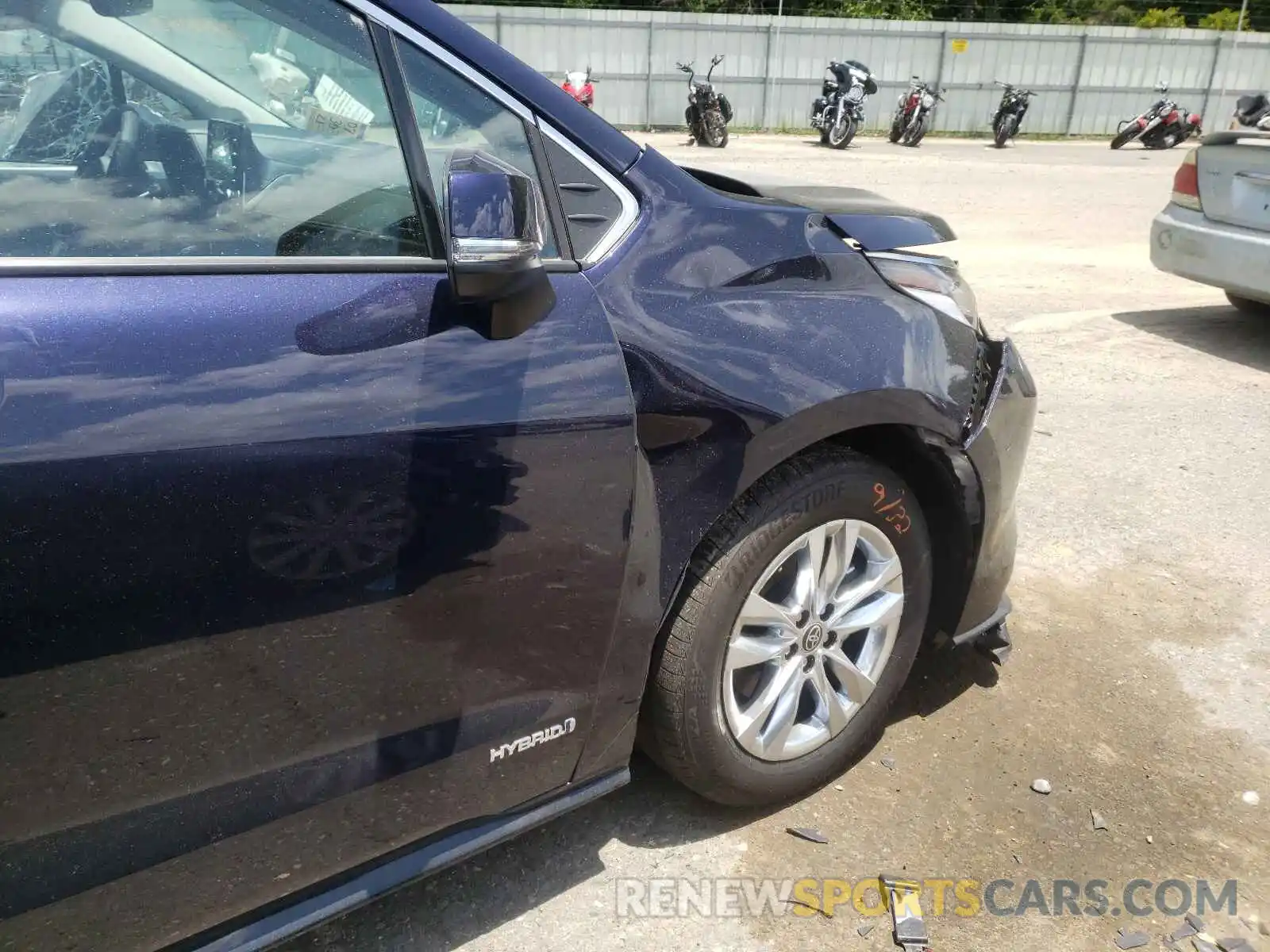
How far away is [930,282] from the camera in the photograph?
2570mm

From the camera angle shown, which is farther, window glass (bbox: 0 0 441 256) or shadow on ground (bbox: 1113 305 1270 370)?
shadow on ground (bbox: 1113 305 1270 370)

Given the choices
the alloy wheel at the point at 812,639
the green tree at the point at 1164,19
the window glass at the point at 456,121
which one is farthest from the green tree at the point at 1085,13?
the window glass at the point at 456,121

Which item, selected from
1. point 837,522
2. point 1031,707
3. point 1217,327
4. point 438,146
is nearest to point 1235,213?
point 1217,327

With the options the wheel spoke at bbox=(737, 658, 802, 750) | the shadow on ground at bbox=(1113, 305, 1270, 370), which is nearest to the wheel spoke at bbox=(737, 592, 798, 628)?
the wheel spoke at bbox=(737, 658, 802, 750)

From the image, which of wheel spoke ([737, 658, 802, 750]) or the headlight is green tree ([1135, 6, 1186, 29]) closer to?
the headlight

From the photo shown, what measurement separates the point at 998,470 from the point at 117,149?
200 centimetres


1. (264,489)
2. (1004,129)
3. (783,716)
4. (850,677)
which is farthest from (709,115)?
(264,489)

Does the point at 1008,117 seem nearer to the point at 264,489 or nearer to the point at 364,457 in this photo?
the point at 364,457

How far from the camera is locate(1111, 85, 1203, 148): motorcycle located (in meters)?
21.0

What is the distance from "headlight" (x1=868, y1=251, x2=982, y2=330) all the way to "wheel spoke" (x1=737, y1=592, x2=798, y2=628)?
787 mm

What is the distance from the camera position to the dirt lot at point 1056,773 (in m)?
2.23

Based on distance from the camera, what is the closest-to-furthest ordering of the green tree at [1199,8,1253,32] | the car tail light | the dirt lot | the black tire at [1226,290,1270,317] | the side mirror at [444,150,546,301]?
the side mirror at [444,150,546,301] → the dirt lot → the car tail light → the black tire at [1226,290,1270,317] → the green tree at [1199,8,1253,32]

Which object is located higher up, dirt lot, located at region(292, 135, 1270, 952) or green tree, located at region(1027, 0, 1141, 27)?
Result: green tree, located at region(1027, 0, 1141, 27)

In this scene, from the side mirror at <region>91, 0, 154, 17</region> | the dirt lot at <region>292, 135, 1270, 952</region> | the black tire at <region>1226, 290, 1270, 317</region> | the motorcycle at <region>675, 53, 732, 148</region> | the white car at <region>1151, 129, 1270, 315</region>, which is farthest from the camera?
the motorcycle at <region>675, 53, 732, 148</region>
